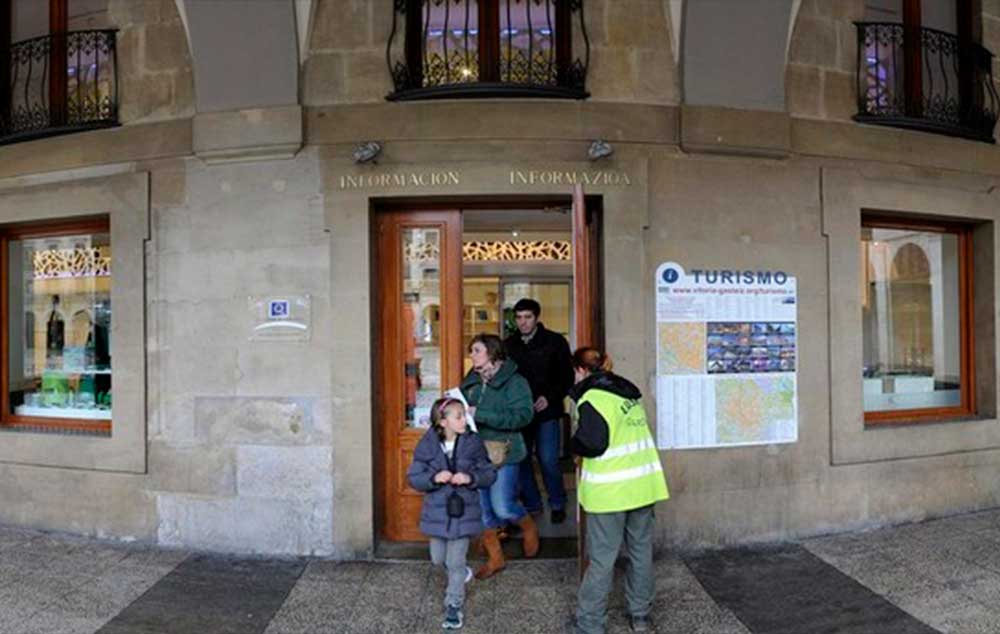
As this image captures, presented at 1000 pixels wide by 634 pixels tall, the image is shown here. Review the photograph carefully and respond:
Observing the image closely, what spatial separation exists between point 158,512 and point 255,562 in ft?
3.55

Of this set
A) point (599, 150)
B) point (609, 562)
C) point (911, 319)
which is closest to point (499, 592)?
point (609, 562)

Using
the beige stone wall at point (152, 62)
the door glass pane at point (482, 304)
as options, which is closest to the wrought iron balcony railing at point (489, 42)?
the beige stone wall at point (152, 62)

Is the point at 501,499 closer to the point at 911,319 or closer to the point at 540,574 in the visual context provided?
the point at 540,574

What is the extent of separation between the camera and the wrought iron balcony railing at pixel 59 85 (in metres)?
Result: 6.41

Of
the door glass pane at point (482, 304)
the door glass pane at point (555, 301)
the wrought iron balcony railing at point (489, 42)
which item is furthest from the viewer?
the door glass pane at point (555, 301)

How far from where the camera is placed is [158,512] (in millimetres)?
5988

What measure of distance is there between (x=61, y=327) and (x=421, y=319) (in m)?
3.99

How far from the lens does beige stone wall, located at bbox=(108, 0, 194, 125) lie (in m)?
6.16

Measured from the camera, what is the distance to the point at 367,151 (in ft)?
18.7

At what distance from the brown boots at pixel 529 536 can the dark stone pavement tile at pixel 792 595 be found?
1281 mm

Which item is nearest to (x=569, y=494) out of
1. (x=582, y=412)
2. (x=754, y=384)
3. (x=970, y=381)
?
(x=754, y=384)

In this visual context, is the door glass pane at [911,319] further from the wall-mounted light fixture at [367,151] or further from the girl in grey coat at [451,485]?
the wall-mounted light fixture at [367,151]

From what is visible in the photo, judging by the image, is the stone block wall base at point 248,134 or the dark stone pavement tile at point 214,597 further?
the stone block wall base at point 248,134

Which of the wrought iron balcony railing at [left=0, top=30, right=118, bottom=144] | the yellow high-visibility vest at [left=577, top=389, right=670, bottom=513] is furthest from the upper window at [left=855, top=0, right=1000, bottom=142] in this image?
the wrought iron balcony railing at [left=0, top=30, right=118, bottom=144]
